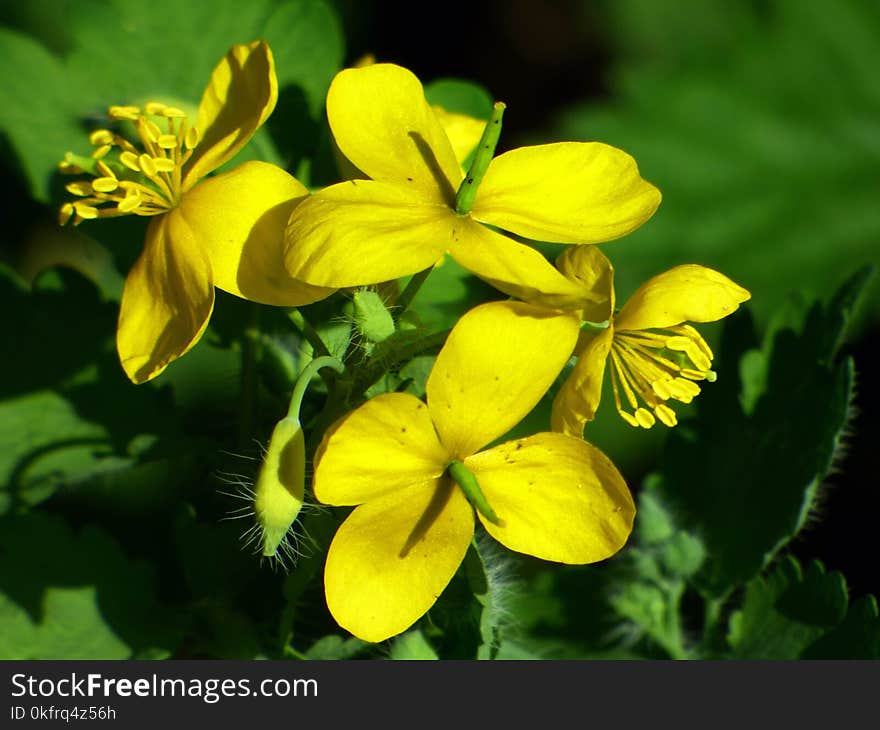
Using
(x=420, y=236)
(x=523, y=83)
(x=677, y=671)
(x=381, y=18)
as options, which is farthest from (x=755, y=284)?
(x=420, y=236)

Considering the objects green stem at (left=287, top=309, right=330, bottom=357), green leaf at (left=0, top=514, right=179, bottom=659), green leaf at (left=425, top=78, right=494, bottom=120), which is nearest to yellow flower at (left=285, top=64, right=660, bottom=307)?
green stem at (left=287, top=309, right=330, bottom=357)

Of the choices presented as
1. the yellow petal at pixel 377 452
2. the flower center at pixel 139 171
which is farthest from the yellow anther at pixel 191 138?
the yellow petal at pixel 377 452

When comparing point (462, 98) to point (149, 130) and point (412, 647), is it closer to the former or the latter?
point (149, 130)

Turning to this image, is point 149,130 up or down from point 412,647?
up

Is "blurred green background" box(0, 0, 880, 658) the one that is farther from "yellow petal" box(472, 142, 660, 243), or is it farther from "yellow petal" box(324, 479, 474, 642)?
"yellow petal" box(472, 142, 660, 243)

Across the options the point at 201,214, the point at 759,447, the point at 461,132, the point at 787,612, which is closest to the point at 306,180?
the point at 461,132
